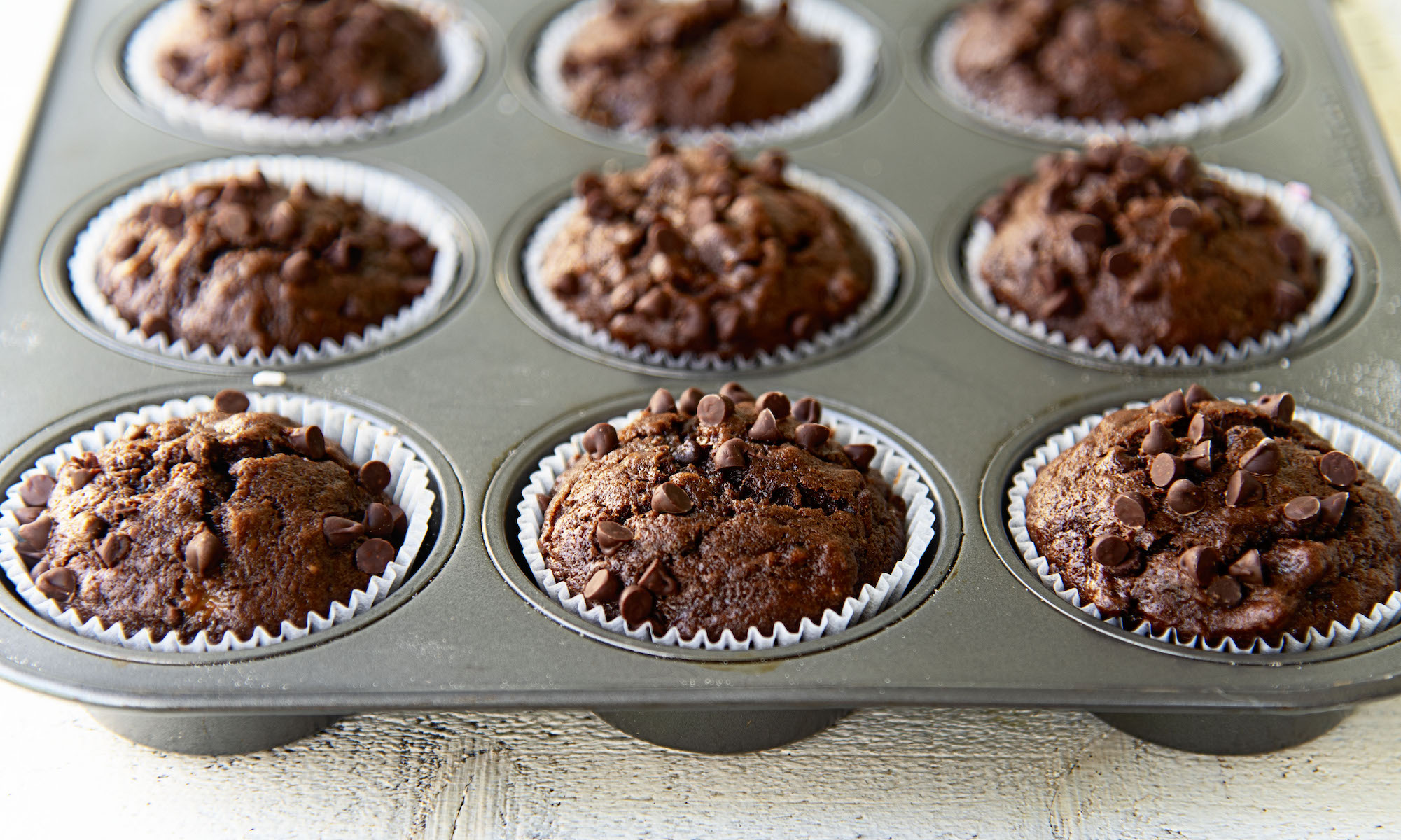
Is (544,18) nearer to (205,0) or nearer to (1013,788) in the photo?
(205,0)

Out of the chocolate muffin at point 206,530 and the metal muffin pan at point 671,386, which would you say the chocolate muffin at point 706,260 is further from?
the chocolate muffin at point 206,530

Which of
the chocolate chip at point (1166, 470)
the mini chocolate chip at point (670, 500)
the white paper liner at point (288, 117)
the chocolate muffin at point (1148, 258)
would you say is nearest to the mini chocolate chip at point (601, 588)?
the mini chocolate chip at point (670, 500)

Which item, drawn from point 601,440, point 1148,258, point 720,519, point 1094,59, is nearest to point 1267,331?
point 1148,258

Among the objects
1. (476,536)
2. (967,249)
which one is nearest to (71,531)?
(476,536)

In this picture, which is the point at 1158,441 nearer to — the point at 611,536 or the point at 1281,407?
the point at 1281,407

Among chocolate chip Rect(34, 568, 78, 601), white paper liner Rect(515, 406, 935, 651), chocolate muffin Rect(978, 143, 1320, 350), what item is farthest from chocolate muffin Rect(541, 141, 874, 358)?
chocolate chip Rect(34, 568, 78, 601)

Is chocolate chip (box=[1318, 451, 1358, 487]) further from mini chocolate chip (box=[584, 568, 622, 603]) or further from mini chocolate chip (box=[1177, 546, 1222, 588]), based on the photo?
mini chocolate chip (box=[584, 568, 622, 603])
